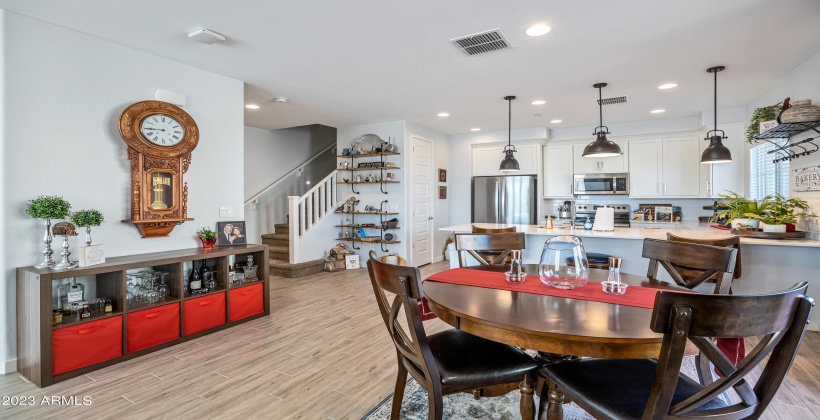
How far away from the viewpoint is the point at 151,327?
9.66 ft

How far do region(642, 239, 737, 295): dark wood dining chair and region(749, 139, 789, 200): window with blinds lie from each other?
300cm

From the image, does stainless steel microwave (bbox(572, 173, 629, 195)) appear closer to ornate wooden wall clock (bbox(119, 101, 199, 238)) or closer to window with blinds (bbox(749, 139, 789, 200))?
window with blinds (bbox(749, 139, 789, 200))

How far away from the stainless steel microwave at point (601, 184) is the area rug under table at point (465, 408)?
5048mm

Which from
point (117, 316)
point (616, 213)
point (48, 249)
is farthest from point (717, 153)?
point (48, 249)

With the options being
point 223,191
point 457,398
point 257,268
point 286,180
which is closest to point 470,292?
point 457,398

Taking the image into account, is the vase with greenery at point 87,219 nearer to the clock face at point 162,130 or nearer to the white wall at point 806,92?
the clock face at point 162,130

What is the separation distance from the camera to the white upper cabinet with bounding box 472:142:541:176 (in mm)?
6848

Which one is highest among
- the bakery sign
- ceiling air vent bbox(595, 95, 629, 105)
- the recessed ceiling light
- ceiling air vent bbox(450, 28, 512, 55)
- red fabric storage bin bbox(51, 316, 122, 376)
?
ceiling air vent bbox(595, 95, 629, 105)

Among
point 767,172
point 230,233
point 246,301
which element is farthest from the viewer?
point 767,172

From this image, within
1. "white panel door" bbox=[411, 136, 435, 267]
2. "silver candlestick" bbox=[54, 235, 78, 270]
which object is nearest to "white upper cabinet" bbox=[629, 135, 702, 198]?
"white panel door" bbox=[411, 136, 435, 267]

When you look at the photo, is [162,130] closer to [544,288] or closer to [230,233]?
[230,233]

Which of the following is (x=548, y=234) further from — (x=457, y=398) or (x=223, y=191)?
(x=223, y=191)

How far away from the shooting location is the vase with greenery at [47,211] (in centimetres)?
253

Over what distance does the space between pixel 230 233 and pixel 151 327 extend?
3.57 feet
